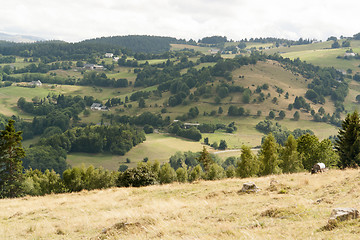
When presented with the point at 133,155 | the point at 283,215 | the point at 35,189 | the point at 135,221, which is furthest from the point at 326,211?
the point at 133,155

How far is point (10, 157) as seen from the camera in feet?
186

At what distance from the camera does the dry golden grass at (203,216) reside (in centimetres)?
1638

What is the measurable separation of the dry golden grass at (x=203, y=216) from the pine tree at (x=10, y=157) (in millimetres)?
23628

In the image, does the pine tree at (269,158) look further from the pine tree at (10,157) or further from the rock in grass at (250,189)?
the pine tree at (10,157)

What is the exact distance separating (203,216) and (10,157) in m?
48.7

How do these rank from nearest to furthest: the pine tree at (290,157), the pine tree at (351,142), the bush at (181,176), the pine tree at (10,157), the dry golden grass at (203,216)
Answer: the dry golden grass at (203,216) → the pine tree at (10,157) → the pine tree at (351,142) → the pine tree at (290,157) → the bush at (181,176)

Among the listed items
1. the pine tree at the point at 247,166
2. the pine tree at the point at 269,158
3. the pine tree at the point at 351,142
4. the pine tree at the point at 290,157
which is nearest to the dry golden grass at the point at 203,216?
the pine tree at the point at 351,142

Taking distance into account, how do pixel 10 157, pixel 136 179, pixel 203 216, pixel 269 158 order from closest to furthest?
pixel 203 216
pixel 136 179
pixel 10 157
pixel 269 158

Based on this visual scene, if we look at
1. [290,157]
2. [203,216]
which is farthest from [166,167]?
[203,216]

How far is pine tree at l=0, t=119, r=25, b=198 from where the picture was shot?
5597 cm

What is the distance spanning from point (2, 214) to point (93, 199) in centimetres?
947

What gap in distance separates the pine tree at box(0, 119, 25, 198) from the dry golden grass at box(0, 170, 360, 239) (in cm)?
2363

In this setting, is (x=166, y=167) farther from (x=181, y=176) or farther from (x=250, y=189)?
(x=250, y=189)

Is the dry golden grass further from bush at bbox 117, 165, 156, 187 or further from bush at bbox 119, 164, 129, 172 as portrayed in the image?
bush at bbox 119, 164, 129, 172
